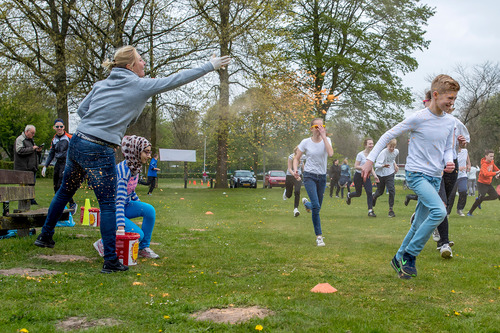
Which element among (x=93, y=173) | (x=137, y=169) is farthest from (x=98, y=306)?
(x=137, y=169)

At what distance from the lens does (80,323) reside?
124 inches

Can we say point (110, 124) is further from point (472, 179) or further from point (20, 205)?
point (472, 179)

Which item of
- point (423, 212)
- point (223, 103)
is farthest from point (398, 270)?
point (223, 103)

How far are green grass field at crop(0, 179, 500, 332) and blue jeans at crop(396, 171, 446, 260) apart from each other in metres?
0.33

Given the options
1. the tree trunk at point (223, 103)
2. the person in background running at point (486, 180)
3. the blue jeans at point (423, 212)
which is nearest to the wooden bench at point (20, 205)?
the blue jeans at point (423, 212)

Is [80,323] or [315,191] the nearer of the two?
[80,323]

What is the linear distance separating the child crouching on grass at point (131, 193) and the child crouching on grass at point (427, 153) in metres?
2.60

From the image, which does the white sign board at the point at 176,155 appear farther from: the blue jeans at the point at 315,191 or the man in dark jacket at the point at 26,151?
the blue jeans at the point at 315,191

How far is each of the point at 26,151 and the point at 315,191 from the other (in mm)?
8106

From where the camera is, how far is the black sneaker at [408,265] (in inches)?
186

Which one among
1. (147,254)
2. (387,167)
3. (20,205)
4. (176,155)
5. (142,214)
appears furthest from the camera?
(176,155)

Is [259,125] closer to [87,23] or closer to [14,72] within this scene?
[87,23]

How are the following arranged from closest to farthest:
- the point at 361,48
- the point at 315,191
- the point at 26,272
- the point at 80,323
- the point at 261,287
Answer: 1. the point at 80,323
2. the point at 261,287
3. the point at 26,272
4. the point at 315,191
5. the point at 361,48

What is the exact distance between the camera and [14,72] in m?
19.0
